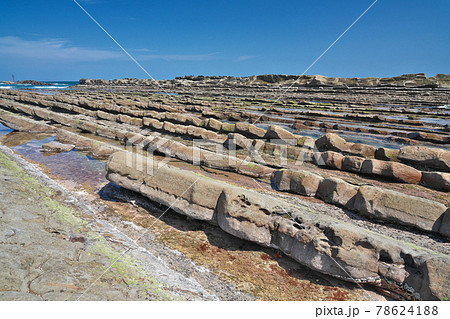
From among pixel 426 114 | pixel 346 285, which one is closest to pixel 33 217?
pixel 346 285

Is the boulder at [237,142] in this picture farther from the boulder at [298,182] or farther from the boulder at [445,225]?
the boulder at [445,225]

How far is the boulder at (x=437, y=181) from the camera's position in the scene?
24.6ft

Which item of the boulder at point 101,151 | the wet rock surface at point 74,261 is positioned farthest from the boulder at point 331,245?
the boulder at point 101,151

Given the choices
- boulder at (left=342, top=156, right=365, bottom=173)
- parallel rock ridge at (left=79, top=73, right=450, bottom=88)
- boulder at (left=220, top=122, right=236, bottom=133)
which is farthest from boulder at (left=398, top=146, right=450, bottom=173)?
parallel rock ridge at (left=79, top=73, right=450, bottom=88)

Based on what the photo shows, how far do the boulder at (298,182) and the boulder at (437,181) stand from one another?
3423 millimetres

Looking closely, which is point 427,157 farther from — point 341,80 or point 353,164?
point 341,80

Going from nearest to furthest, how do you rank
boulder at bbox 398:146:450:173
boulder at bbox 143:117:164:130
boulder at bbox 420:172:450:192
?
boulder at bbox 420:172:450:192 → boulder at bbox 398:146:450:173 → boulder at bbox 143:117:164:130

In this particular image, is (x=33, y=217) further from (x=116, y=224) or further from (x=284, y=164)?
(x=284, y=164)

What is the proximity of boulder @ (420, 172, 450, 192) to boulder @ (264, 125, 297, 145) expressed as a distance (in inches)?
221

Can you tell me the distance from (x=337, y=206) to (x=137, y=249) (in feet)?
16.6

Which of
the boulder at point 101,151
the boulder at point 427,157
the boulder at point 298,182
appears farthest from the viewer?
the boulder at point 101,151

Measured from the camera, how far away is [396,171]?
26.5 ft

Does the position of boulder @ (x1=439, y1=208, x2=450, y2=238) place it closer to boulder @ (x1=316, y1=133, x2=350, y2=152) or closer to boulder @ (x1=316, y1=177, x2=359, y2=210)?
boulder @ (x1=316, y1=177, x2=359, y2=210)

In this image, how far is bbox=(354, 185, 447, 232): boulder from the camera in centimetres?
521
